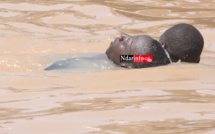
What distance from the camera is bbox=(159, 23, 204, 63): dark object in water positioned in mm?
4883

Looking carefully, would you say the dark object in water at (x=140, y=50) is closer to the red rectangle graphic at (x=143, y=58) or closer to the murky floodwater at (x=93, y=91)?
the red rectangle graphic at (x=143, y=58)

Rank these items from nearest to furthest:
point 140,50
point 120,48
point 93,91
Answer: point 93,91, point 140,50, point 120,48

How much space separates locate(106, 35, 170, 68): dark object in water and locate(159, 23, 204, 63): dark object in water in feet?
0.41

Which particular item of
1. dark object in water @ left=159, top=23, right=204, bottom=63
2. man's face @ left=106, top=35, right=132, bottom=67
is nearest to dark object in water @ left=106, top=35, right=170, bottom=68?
man's face @ left=106, top=35, right=132, bottom=67

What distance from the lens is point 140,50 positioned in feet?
15.3

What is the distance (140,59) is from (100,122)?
6.88ft

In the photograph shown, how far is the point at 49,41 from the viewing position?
6.96m

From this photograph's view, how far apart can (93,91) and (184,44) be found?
171 centimetres

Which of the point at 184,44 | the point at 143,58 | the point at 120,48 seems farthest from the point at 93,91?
the point at 184,44

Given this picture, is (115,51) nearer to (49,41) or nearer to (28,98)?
(28,98)

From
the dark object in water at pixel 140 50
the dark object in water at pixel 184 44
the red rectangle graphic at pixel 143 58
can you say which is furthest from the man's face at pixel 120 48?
the dark object in water at pixel 184 44

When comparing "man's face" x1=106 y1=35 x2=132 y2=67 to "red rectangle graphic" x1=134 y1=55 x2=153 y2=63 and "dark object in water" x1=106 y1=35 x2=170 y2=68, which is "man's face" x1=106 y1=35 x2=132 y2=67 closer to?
"dark object in water" x1=106 y1=35 x2=170 y2=68

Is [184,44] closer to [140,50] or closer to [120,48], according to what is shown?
[140,50]

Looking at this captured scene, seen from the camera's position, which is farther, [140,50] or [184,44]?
[184,44]
